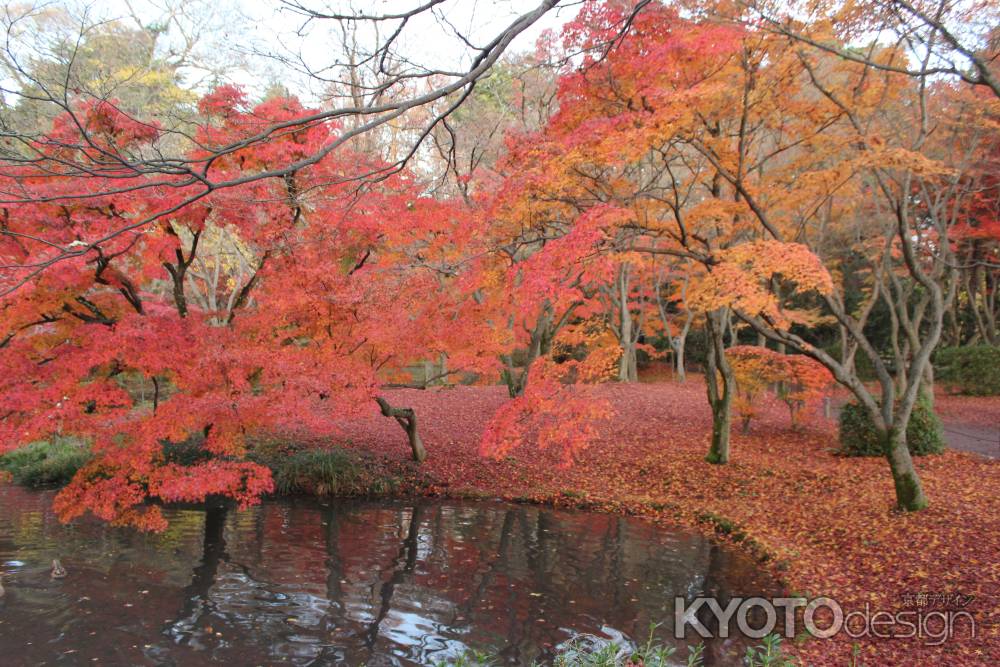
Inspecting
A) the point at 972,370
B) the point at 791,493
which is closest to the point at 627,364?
the point at 972,370

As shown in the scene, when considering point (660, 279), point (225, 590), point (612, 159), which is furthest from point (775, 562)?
point (660, 279)

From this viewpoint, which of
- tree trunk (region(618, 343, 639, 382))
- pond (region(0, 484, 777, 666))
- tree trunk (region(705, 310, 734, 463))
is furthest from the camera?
tree trunk (region(618, 343, 639, 382))

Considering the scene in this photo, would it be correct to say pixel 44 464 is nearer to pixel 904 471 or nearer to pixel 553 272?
pixel 553 272

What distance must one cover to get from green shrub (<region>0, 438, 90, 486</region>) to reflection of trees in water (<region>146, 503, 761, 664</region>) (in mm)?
4362

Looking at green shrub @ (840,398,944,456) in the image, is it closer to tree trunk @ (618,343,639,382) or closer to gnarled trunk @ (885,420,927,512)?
gnarled trunk @ (885,420,927,512)

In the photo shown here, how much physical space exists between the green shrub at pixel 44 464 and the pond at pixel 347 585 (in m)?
2.06

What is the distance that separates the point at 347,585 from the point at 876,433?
29.0 feet

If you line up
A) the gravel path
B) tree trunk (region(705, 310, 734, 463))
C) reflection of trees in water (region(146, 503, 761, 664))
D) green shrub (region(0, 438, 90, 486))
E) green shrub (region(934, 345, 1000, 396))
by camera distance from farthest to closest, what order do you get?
green shrub (region(934, 345, 1000, 396))
the gravel path
green shrub (region(0, 438, 90, 486))
tree trunk (region(705, 310, 734, 463))
reflection of trees in water (region(146, 503, 761, 664))

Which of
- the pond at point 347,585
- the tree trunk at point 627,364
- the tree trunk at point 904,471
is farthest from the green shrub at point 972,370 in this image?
the pond at point 347,585

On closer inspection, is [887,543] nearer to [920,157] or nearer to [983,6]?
[920,157]

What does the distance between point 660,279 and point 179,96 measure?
1647 cm

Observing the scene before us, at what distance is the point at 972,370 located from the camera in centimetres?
1877

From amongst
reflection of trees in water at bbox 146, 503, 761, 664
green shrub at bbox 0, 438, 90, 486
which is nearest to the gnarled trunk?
reflection of trees in water at bbox 146, 503, 761, 664

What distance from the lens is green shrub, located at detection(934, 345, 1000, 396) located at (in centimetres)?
1836
